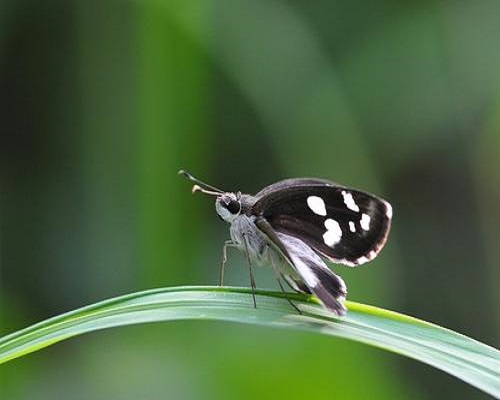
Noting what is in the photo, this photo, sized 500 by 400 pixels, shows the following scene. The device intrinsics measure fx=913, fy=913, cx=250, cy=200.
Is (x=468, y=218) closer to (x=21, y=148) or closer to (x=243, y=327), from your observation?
(x=243, y=327)

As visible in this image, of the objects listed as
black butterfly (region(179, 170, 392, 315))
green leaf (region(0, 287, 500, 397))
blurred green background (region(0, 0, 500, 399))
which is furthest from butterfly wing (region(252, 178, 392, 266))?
blurred green background (region(0, 0, 500, 399))

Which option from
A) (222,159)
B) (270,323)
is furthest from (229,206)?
(222,159)

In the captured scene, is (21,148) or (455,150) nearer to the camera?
(21,148)

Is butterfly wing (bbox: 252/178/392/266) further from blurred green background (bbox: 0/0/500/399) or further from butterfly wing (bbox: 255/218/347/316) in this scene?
blurred green background (bbox: 0/0/500/399)

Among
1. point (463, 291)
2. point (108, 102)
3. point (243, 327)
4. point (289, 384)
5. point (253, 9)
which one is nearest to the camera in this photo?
point (289, 384)

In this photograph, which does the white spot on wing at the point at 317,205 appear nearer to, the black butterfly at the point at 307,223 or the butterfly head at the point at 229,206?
the black butterfly at the point at 307,223

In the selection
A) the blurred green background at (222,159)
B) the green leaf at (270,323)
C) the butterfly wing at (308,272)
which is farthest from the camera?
the blurred green background at (222,159)

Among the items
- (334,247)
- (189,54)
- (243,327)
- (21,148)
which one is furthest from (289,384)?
(21,148)

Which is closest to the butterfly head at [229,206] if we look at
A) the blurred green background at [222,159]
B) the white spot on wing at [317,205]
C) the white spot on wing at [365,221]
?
the white spot on wing at [317,205]
